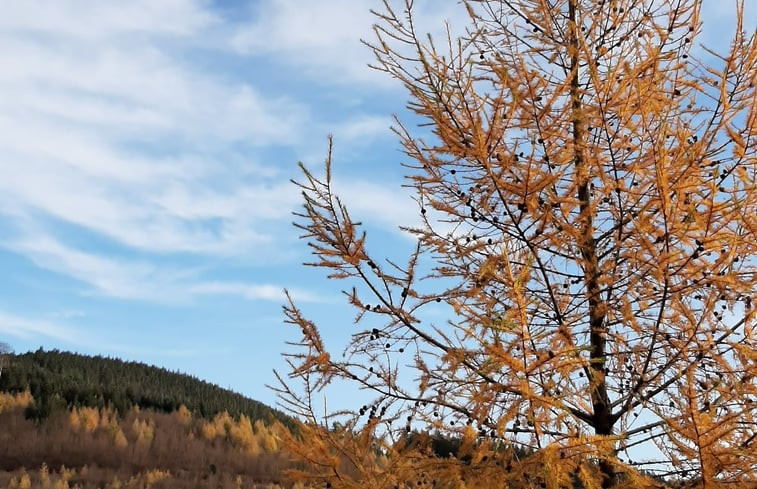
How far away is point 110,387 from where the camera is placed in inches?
757

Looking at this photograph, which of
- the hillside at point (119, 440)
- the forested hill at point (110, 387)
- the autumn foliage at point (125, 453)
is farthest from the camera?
the forested hill at point (110, 387)

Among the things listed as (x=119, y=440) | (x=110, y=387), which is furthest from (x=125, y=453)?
(x=110, y=387)

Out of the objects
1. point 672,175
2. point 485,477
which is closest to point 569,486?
point 485,477

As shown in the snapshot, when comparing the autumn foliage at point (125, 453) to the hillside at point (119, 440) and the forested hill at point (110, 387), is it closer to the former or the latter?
the hillside at point (119, 440)

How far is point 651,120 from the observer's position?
245 inches

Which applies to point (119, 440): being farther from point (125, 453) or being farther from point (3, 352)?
point (3, 352)

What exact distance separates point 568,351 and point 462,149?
1.84 meters

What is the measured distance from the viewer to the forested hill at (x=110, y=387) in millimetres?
17281

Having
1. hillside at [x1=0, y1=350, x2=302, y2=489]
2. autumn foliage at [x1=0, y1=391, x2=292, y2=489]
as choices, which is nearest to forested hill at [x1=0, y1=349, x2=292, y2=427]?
hillside at [x1=0, y1=350, x2=302, y2=489]

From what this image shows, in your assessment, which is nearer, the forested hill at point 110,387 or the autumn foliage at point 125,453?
the autumn foliage at point 125,453

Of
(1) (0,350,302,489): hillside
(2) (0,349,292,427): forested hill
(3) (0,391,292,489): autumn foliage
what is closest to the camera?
(3) (0,391,292,489): autumn foliage

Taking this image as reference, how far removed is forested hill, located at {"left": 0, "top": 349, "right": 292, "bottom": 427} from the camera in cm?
1728

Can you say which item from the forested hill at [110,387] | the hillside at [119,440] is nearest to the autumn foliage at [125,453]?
the hillside at [119,440]

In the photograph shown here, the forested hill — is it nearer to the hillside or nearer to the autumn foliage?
the hillside
